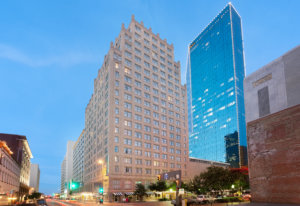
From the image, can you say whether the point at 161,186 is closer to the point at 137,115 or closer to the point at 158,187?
the point at 158,187

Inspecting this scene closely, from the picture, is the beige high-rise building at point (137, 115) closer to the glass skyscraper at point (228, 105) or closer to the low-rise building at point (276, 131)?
the low-rise building at point (276, 131)

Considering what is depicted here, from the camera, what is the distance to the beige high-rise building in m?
92.1

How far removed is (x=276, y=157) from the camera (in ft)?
111

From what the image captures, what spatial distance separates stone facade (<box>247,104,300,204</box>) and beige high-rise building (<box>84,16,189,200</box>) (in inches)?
2328

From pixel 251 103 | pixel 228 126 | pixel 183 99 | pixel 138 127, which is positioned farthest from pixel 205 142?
pixel 251 103

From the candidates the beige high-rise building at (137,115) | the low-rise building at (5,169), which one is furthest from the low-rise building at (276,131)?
the beige high-rise building at (137,115)

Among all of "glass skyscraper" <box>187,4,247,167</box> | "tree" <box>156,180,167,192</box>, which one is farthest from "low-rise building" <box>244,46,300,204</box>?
"glass skyscraper" <box>187,4,247,167</box>

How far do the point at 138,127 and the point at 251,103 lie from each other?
209 ft

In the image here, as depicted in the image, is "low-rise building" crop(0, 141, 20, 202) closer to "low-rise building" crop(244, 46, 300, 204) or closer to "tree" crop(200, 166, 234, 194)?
"low-rise building" crop(244, 46, 300, 204)

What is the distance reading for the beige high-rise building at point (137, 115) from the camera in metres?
92.1

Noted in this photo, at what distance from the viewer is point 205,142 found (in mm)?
199250

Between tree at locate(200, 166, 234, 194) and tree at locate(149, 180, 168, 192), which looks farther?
tree at locate(149, 180, 168, 192)

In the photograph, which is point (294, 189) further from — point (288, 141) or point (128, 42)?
point (128, 42)

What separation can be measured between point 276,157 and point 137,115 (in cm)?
7031
